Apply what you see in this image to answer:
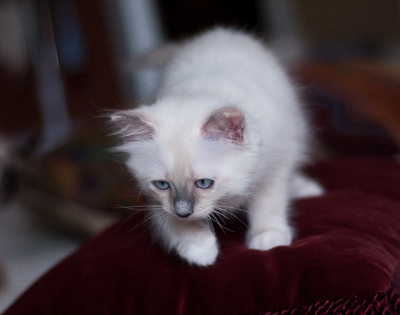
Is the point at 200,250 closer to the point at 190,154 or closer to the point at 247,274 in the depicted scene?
the point at 247,274

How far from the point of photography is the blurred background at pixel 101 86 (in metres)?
2.50

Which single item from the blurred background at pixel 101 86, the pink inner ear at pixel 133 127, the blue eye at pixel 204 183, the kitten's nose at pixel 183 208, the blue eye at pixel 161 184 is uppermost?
the pink inner ear at pixel 133 127

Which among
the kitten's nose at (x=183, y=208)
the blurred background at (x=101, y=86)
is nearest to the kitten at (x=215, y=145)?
the kitten's nose at (x=183, y=208)

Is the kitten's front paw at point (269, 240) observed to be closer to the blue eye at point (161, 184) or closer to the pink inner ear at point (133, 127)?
the blue eye at point (161, 184)

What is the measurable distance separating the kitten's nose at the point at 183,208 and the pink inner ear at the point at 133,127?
0.22 metres

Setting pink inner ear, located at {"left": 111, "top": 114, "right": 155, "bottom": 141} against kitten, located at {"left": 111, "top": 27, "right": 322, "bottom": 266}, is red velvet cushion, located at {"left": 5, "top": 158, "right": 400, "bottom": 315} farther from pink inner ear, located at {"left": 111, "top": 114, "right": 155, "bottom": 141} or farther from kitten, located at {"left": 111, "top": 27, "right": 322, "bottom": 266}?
pink inner ear, located at {"left": 111, "top": 114, "right": 155, "bottom": 141}

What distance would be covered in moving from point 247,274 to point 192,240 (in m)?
0.19

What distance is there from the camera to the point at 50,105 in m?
4.28

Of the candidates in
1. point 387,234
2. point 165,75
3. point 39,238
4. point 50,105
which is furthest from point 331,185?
point 50,105

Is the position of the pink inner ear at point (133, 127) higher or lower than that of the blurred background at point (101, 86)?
higher

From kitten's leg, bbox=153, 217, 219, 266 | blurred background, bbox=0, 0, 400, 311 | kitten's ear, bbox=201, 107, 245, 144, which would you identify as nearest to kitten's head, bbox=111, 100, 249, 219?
kitten's ear, bbox=201, 107, 245, 144

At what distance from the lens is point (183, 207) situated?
1.19 m

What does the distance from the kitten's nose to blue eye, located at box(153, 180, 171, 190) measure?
8 cm

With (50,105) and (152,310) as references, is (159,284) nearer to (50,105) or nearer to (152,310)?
(152,310)
